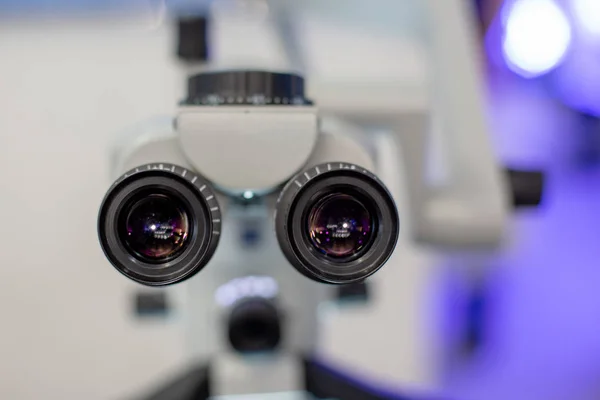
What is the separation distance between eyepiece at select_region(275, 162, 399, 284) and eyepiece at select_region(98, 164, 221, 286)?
52 millimetres

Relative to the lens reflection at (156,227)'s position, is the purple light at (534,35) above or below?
above

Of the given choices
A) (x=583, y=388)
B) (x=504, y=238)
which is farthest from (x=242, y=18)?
(x=583, y=388)

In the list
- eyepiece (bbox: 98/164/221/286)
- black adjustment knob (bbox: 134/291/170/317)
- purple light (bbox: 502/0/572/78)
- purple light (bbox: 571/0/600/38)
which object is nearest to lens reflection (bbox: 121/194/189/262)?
eyepiece (bbox: 98/164/221/286)

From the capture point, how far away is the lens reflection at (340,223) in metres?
0.39

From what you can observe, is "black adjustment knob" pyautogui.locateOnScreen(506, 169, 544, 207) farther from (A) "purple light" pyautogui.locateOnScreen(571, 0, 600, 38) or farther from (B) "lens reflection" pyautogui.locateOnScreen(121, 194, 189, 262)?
(A) "purple light" pyautogui.locateOnScreen(571, 0, 600, 38)

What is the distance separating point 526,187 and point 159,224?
0.39 metres

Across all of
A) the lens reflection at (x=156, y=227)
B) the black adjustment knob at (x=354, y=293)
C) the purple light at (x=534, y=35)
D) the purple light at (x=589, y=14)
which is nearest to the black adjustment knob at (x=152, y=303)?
the black adjustment knob at (x=354, y=293)

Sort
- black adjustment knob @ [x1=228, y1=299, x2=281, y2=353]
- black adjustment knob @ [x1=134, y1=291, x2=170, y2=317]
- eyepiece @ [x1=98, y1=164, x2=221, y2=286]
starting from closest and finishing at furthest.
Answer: eyepiece @ [x1=98, y1=164, x2=221, y2=286] < black adjustment knob @ [x1=228, y1=299, x2=281, y2=353] < black adjustment knob @ [x1=134, y1=291, x2=170, y2=317]

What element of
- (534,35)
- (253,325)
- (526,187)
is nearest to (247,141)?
(253,325)

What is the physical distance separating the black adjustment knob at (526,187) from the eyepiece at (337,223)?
27 cm

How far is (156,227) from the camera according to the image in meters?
0.39

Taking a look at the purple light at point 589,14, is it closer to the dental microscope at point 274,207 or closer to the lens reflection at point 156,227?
the dental microscope at point 274,207

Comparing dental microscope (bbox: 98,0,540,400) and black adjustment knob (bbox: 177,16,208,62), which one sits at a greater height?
black adjustment knob (bbox: 177,16,208,62)

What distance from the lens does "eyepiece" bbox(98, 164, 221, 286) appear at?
0.37 metres
